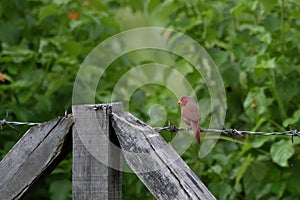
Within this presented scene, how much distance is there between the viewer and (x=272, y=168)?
175 inches

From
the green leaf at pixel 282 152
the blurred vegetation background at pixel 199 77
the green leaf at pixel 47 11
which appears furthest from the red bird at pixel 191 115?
the green leaf at pixel 47 11

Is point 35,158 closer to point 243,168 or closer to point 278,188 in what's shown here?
point 243,168

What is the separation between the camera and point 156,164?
2.24m

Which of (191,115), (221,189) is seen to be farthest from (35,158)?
(221,189)

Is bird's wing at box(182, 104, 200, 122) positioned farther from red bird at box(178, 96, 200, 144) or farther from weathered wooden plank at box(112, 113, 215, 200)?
weathered wooden plank at box(112, 113, 215, 200)

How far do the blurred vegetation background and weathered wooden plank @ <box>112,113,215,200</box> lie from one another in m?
1.77

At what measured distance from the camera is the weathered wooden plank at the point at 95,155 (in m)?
2.37

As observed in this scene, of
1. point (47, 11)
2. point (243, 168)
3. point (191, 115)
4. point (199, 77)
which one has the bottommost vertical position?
point (191, 115)

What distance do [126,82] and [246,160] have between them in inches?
41.8

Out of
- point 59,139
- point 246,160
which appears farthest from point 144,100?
point 59,139

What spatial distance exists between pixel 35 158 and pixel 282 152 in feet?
6.88

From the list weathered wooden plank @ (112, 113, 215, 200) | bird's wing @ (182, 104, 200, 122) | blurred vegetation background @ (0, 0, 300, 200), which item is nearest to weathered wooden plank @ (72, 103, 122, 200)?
weathered wooden plank @ (112, 113, 215, 200)

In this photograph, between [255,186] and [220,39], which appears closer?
[255,186]

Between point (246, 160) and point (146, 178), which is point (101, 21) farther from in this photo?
point (146, 178)
